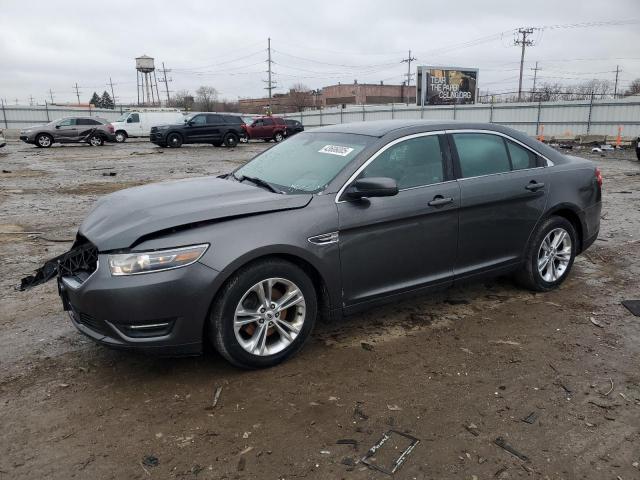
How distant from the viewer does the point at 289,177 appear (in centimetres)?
403

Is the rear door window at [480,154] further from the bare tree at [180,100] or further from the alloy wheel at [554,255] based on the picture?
the bare tree at [180,100]

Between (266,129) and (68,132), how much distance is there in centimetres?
1105

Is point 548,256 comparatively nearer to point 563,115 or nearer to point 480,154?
point 480,154

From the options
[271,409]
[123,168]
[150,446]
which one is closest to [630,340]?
[271,409]

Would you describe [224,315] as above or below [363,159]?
below

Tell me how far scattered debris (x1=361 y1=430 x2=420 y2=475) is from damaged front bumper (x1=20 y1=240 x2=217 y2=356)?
1.25 metres

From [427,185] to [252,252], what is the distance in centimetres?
162

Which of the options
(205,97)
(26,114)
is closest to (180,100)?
(205,97)

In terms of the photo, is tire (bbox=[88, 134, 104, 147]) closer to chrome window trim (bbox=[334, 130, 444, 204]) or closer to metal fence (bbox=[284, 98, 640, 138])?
metal fence (bbox=[284, 98, 640, 138])

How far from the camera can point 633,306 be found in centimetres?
460

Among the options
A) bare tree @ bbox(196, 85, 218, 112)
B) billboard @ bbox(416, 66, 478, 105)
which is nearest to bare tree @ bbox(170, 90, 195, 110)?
bare tree @ bbox(196, 85, 218, 112)

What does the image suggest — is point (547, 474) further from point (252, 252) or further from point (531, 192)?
point (531, 192)

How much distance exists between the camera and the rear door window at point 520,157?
4.66 m

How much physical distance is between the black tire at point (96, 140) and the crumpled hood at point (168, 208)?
2625 cm
